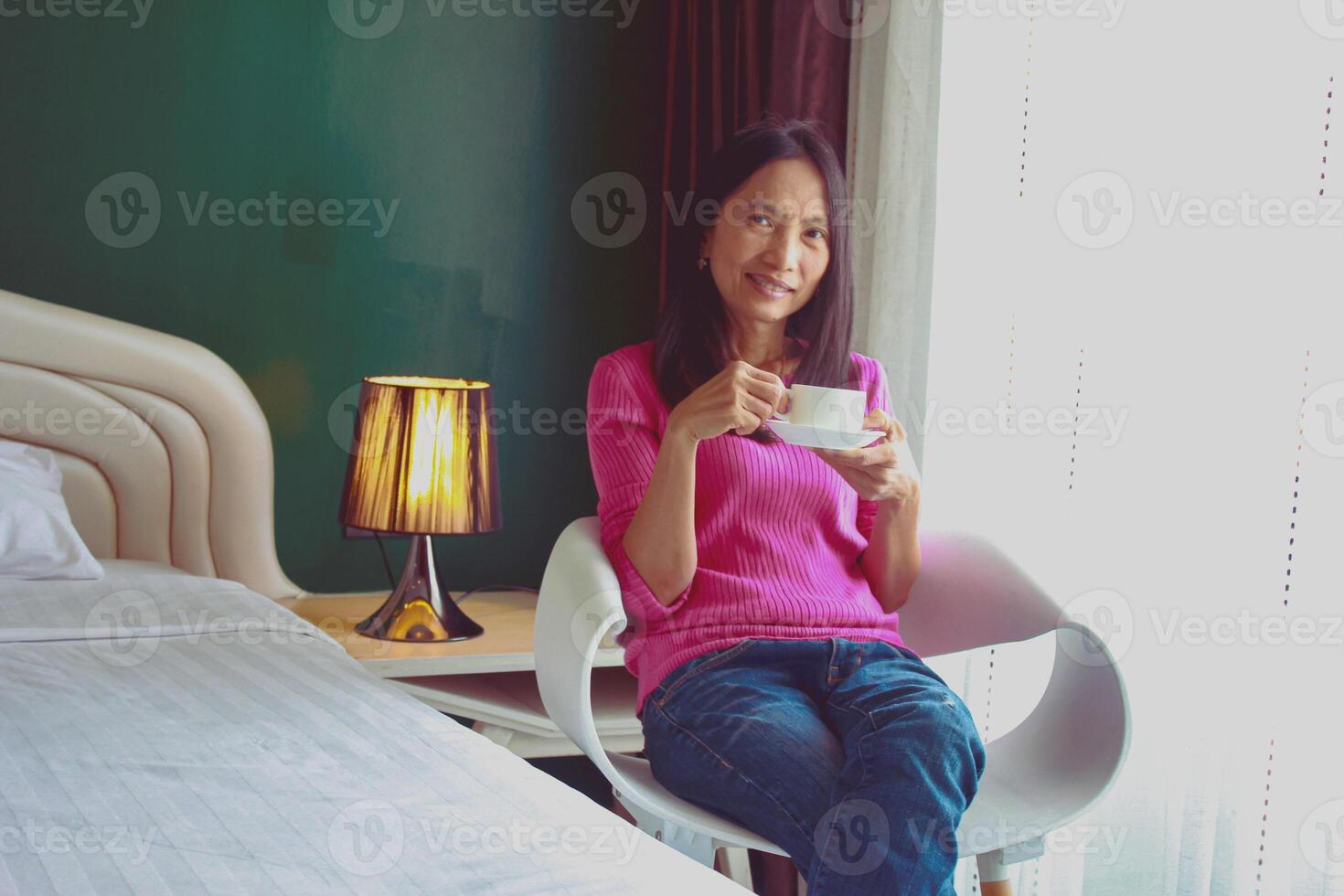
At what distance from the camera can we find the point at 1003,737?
5.83 feet

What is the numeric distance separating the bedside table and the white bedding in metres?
0.51

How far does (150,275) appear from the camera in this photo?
2523mm

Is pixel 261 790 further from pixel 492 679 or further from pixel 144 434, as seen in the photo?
pixel 144 434

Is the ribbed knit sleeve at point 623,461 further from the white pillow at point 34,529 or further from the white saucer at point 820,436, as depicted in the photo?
the white pillow at point 34,529

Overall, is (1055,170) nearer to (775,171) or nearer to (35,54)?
(775,171)

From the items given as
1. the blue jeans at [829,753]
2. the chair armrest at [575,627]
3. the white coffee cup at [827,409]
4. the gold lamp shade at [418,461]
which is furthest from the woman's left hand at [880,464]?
the gold lamp shade at [418,461]

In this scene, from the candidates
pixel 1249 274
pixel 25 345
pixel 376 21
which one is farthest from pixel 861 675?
pixel 376 21

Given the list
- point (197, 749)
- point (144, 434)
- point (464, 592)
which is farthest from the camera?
point (464, 592)

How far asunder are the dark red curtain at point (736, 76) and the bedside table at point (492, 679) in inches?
36.0

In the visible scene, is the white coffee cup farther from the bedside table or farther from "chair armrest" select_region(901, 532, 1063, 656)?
the bedside table

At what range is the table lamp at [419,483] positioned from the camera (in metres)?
2.32

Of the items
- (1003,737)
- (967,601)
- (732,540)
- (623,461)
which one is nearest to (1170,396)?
(967,601)

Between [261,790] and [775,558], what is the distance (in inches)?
30.9

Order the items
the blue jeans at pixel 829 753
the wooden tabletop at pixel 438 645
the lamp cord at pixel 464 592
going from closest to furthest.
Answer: the blue jeans at pixel 829 753
the wooden tabletop at pixel 438 645
the lamp cord at pixel 464 592
